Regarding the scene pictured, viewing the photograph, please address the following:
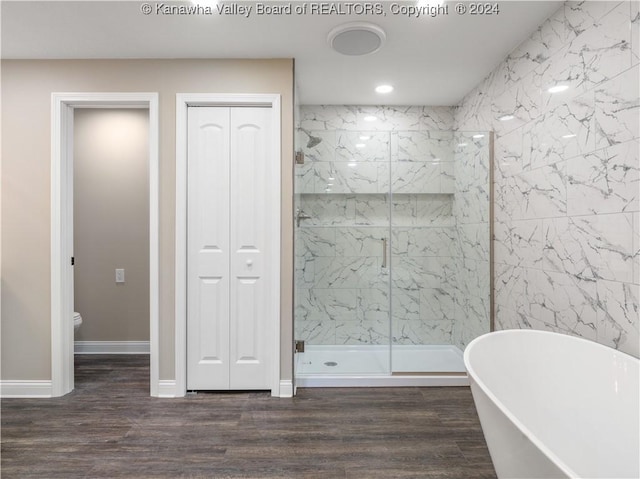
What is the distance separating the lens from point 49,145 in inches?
102

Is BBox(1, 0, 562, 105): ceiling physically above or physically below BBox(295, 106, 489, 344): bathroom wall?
above

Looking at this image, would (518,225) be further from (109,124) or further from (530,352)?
(109,124)

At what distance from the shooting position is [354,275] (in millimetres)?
3473

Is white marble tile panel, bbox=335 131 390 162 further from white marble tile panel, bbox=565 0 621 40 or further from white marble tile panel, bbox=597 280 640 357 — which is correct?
white marble tile panel, bbox=597 280 640 357

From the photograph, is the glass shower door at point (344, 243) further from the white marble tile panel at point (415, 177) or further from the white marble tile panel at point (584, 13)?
the white marble tile panel at point (584, 13)

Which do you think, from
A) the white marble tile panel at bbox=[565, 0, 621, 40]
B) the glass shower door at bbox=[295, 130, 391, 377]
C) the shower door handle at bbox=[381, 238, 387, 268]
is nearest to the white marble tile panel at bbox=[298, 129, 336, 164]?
the glass shower door at bbox=[295, 130, 391, 377]

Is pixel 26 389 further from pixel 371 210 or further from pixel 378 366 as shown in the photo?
pixel 371 210

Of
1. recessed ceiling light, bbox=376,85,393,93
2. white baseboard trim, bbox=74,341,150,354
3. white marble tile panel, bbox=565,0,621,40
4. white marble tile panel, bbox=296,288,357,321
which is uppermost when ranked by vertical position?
recessed ceiling light, bbox=376,85,393,93

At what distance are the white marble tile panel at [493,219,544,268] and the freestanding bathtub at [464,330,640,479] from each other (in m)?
0.67

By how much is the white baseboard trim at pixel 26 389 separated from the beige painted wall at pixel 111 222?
3.12ft

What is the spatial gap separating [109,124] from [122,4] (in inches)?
71.4

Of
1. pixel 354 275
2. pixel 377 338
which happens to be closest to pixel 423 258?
pixel 354 275

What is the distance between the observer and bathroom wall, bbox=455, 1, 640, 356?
1604mm

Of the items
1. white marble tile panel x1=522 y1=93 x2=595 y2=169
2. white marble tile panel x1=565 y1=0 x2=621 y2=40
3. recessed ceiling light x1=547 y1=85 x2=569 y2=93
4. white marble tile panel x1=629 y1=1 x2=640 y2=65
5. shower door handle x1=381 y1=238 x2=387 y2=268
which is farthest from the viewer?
shower door handle x1=381 y1=238 x2=387 y2=268
